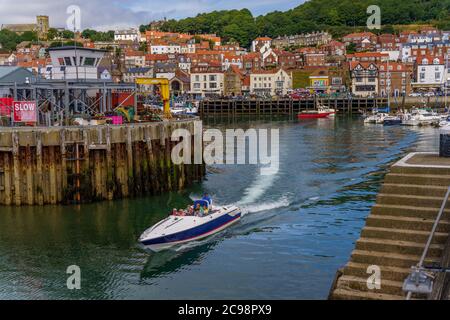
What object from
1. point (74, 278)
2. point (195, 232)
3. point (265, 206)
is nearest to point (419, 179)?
point (74, 278)

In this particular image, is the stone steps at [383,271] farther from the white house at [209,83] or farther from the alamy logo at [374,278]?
the white house at [209,83]

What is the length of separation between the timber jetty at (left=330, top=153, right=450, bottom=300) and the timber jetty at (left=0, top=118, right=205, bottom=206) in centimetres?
2449

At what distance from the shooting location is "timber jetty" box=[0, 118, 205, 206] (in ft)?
119

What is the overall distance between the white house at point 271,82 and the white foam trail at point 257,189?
12318cm

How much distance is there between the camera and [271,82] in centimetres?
16962

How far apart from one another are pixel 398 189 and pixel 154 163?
26125mm

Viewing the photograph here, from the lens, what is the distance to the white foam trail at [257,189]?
39.0 meters

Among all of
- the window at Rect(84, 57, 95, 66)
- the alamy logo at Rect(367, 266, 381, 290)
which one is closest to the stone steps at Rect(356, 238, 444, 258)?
the alamy logo at Rect(367, 266, 381, 290)

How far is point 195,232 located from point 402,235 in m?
16.1

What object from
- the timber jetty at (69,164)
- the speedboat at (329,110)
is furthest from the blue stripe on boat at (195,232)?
the speedboat at (329,110)

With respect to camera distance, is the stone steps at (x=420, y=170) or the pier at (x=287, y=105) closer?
the stone steps at (x=420, y=170)

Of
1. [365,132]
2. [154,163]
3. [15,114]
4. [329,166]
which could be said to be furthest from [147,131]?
[365,132]

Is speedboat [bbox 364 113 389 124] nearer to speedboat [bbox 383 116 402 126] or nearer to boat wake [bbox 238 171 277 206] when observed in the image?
speedboat [bbox 383 116 402 126]

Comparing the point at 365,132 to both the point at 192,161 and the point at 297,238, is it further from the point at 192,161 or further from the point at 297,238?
the point at 297,238
